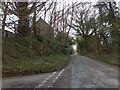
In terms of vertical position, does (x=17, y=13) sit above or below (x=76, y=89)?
above

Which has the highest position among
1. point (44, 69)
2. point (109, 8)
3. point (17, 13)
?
point (109, 8)

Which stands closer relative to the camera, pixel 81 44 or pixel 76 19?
pixel 76 19

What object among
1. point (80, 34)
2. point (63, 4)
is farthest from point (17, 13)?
point (80, 34)

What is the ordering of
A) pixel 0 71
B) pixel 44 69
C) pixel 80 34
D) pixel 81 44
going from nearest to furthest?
pixel 0 71 → pixel 44 69 → pixel 80 34 → pixel 81 44

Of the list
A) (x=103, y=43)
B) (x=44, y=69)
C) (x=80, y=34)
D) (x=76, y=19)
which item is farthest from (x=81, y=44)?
(x=44, y=69)

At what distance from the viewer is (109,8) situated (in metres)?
37.8

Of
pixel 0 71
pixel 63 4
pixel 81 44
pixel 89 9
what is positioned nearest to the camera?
pixel 0 71

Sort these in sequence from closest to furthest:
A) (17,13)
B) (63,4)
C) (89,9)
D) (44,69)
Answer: (17,13)
(44,69)
(63,4)
(89,9)

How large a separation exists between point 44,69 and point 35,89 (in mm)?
9244

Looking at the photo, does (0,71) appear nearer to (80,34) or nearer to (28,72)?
(28,72)

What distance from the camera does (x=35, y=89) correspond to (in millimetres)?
10695

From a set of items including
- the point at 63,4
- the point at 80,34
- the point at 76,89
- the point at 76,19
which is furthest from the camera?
the point at 80,34

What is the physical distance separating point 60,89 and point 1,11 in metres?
8.43

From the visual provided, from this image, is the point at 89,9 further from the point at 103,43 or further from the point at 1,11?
the point at 1,11
